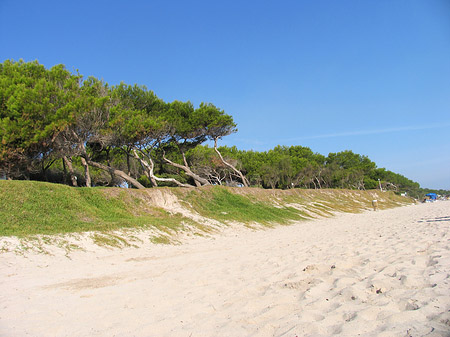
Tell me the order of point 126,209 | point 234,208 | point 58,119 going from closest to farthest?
1. point 126,209
2. point 58,119
3. point 234,208

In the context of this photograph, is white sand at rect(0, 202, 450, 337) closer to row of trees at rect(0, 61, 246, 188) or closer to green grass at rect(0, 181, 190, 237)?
green grass at rect(0, 181, 190, 237)

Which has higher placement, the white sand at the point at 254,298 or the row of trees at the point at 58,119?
the row of trees at the point at 58,119

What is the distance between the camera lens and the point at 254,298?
398 centimetres

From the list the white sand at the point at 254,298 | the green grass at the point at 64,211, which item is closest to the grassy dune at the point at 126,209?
the green grass at the point at 64,211

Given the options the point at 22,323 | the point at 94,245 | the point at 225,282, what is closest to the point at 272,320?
the point at 225,282

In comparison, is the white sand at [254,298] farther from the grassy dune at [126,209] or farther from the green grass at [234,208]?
the green grass at [234,208]

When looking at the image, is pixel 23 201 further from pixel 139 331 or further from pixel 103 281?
pixel 139 331

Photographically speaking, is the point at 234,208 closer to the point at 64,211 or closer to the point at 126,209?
the point at 126,209

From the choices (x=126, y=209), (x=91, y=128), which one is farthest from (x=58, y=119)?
(x=126, y=209)

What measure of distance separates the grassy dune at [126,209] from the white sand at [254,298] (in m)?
4.48

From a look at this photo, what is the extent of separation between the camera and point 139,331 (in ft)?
10.7

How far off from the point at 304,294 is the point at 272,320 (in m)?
0.85

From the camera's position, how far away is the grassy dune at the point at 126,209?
10969mm

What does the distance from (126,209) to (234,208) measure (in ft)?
28.4
